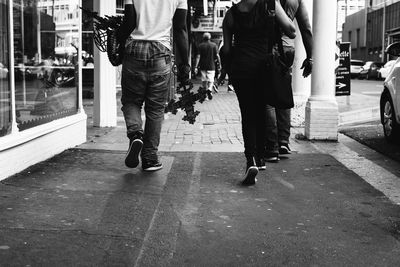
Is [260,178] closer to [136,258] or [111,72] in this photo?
[136,258]

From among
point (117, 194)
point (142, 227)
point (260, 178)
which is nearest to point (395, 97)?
point (260, 178)

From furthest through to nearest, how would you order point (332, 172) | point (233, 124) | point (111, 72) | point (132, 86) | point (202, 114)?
point (202, 114) < point (233, 124) < point (111, 72) < point (332, 172) < point (132, 86)

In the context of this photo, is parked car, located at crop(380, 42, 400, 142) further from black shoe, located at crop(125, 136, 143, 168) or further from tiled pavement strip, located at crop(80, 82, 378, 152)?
black shoe, located at crop(125, 136, 143, 168)

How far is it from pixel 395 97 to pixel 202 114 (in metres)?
5.15

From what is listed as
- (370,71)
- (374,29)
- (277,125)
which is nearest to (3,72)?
(277,125)

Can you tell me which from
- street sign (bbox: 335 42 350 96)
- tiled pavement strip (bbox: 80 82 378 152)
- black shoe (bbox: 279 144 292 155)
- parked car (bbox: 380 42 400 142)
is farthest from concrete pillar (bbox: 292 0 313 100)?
black shoe (bbox: 279 144 292 155)

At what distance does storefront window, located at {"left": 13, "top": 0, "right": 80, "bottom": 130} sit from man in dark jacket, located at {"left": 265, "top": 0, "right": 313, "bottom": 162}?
8.18 ft

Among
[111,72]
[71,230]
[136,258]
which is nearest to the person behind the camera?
[136,258]

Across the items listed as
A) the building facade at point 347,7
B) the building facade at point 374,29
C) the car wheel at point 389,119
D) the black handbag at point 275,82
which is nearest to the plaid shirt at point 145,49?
the black handbag at point 275,82

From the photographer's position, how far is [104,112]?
9.77 m

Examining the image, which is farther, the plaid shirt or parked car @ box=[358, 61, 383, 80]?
parked car @ box=[358, 61, 383, 80]

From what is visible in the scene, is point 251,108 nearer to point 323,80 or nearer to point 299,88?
point 323,80

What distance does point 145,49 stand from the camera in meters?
5.59

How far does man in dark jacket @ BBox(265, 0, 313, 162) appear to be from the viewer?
6348 mm
